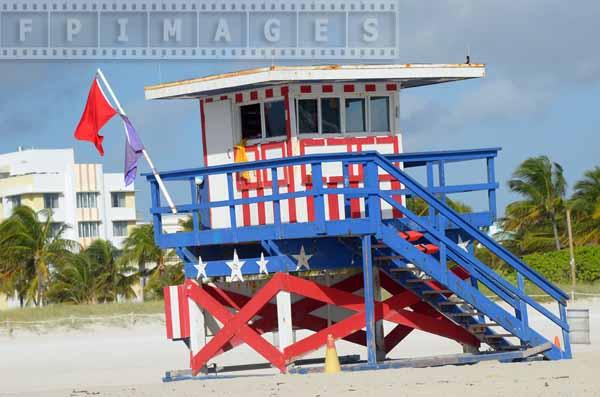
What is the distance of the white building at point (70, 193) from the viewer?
9969 cm

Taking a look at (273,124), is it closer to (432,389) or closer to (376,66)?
(376,66)

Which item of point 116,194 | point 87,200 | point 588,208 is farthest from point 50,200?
point 588,208

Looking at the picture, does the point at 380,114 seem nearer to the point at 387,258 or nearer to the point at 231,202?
the point at 387,258

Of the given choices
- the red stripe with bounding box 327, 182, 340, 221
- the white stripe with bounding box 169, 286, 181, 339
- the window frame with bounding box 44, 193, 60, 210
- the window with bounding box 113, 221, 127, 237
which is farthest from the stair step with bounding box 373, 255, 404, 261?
the window with bounding box 113, 221, 127, 237

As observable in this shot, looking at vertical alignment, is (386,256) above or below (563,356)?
above

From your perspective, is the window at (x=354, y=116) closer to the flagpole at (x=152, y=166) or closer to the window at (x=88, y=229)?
the flagpole at (x=152, y=166)

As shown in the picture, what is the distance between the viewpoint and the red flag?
22016mm

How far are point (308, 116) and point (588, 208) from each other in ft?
145

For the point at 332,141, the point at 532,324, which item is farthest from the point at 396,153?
the point at 532,324

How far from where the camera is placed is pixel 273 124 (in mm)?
20812

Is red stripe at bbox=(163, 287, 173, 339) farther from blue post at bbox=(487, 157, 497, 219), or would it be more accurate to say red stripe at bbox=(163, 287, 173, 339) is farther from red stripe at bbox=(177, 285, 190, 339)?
blue post at bbox=(487, 157, 497, 219)

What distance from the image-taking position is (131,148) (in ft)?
71.9

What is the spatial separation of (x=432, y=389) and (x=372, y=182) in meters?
3.25

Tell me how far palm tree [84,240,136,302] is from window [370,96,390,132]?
45105mm
